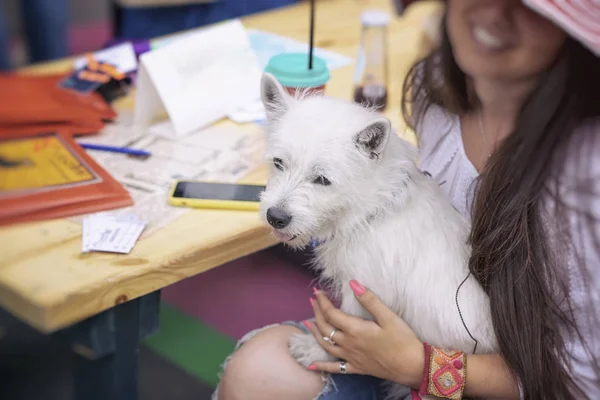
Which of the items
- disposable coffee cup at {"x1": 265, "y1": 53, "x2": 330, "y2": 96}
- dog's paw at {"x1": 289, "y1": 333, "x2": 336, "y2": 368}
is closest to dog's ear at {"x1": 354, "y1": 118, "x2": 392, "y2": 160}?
disposable coffee cup at {"x1": 265, "y1": 53, "x2": 330, "y2": 96}

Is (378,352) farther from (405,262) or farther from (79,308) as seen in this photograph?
(79,308)

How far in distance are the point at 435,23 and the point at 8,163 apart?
2.31 feet

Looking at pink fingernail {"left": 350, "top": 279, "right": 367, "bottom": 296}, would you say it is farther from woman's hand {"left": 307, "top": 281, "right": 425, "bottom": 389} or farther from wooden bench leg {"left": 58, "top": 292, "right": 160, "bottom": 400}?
wooden bench leg {"left": 58, "top": 292, "right": 160, "bottom": 400}

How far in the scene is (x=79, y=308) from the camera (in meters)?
0.84

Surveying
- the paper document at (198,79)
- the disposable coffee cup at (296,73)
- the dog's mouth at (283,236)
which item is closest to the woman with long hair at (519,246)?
the dog's mouth at (283,236)

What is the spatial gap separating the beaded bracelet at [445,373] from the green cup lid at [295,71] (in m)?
0.53

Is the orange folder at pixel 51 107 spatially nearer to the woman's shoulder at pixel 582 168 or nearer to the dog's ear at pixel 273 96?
the dog's ear at pixel 273 96

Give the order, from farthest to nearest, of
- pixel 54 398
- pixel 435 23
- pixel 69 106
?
pixel 54 398 < pixel 69 106 < pixel 435 23

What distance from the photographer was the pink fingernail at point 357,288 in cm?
98

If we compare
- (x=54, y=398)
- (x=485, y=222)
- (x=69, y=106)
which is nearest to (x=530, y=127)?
(x=485, y=222)

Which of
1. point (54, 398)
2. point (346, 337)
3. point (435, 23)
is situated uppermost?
point (435, 23)

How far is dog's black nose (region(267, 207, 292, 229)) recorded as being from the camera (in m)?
0.93

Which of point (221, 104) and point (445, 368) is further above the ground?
point (221, 104)

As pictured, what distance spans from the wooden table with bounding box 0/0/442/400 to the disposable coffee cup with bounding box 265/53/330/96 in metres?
0.17
